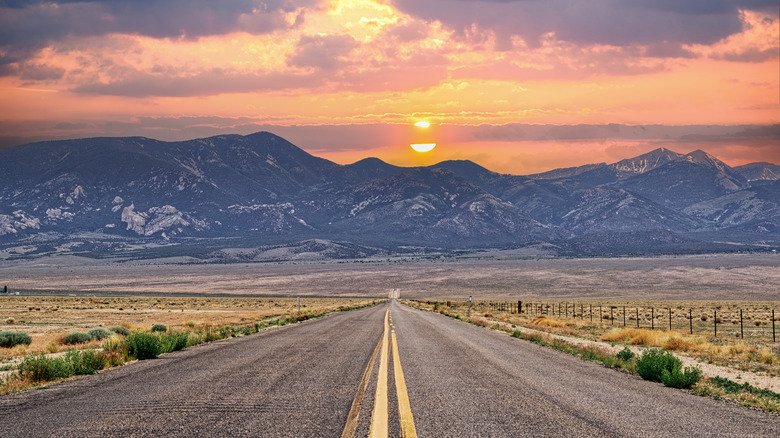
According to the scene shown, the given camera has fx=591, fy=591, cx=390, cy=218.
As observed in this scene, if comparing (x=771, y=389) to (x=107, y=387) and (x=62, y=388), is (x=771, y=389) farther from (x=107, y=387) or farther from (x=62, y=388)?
(x=62, y=388)

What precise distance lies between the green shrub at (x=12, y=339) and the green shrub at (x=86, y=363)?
14.1 m

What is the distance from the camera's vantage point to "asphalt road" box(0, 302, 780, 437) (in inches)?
295

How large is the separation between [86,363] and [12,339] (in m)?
15.1

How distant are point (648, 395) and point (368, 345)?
9429mm

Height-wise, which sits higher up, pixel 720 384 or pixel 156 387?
pixel 156 387

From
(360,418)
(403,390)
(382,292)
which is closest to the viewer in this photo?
(360,418)

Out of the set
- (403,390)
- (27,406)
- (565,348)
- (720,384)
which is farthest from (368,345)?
(27,406)

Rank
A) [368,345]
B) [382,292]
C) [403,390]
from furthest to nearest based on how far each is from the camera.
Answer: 1. [382,292]
2. [368,345]
3. [403,390]

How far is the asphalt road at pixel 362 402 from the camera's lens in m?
7.49

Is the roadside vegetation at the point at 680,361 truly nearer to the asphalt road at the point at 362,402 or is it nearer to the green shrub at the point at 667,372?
the green shrub at the point at 667,372

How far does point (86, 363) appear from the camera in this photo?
13023 mm

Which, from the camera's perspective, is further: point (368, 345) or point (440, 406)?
point (368, 345)

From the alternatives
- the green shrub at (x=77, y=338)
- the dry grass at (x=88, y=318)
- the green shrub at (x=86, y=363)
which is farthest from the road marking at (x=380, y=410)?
the green shrub at (x=77, y=338)

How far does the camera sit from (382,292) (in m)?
136
